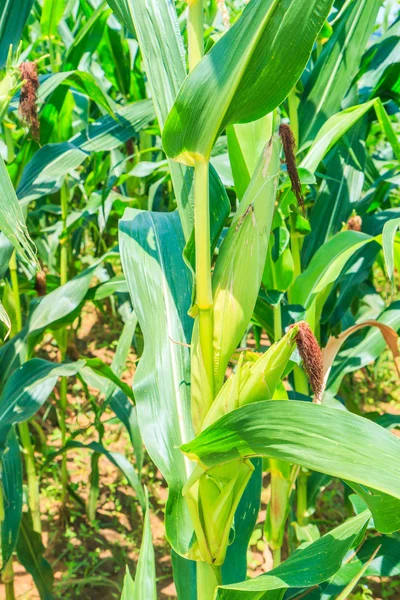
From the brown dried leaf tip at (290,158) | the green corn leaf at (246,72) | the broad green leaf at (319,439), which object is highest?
the green corn leaf at (246,72)

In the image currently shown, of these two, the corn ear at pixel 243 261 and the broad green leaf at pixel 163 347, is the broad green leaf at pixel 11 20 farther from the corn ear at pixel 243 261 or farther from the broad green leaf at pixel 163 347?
the corn ear at pixel 243 261

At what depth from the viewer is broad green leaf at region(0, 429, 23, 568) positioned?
1.24 m

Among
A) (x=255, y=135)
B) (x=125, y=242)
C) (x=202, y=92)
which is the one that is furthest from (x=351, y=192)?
(x=202, y=92)

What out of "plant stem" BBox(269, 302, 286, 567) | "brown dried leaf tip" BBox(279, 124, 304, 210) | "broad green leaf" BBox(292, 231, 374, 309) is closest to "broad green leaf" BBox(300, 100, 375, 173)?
"broad green leaf" BBox(292, 231, 374, 309)

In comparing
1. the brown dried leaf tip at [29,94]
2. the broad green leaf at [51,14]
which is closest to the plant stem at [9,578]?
the brown dried leaf tip at [29,94]

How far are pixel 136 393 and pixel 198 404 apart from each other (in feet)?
0.46

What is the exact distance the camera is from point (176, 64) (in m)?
0.73

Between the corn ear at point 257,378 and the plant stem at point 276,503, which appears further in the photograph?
the plant stem at point 276,503

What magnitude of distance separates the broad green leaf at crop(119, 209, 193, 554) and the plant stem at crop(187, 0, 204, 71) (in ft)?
0.99

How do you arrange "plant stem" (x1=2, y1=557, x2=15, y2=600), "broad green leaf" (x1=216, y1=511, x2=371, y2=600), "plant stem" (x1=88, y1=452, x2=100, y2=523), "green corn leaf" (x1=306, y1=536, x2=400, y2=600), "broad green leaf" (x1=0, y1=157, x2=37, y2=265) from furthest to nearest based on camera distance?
"plant stem" (x1=88, y1=452, x2=100, y2=523), "plant stem" (x1=2, y1=557, x2=15, y2=600), "green corn leaf" (x1=306, y1=536, x2=400, y2=600), "broad green leaf" (x1=216, y1=511, x2=371, y2=600), "broad green leaf" (x1=0, y1=157, x2=37, y2=265)

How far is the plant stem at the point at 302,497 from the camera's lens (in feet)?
4.62

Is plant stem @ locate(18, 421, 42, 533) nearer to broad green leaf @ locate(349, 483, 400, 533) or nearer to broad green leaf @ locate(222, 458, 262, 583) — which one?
broad green leaf @ locate(222, 458, 262, 583)

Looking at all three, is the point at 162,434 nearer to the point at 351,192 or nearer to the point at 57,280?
the point at 351,192

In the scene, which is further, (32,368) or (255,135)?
(32,368)
